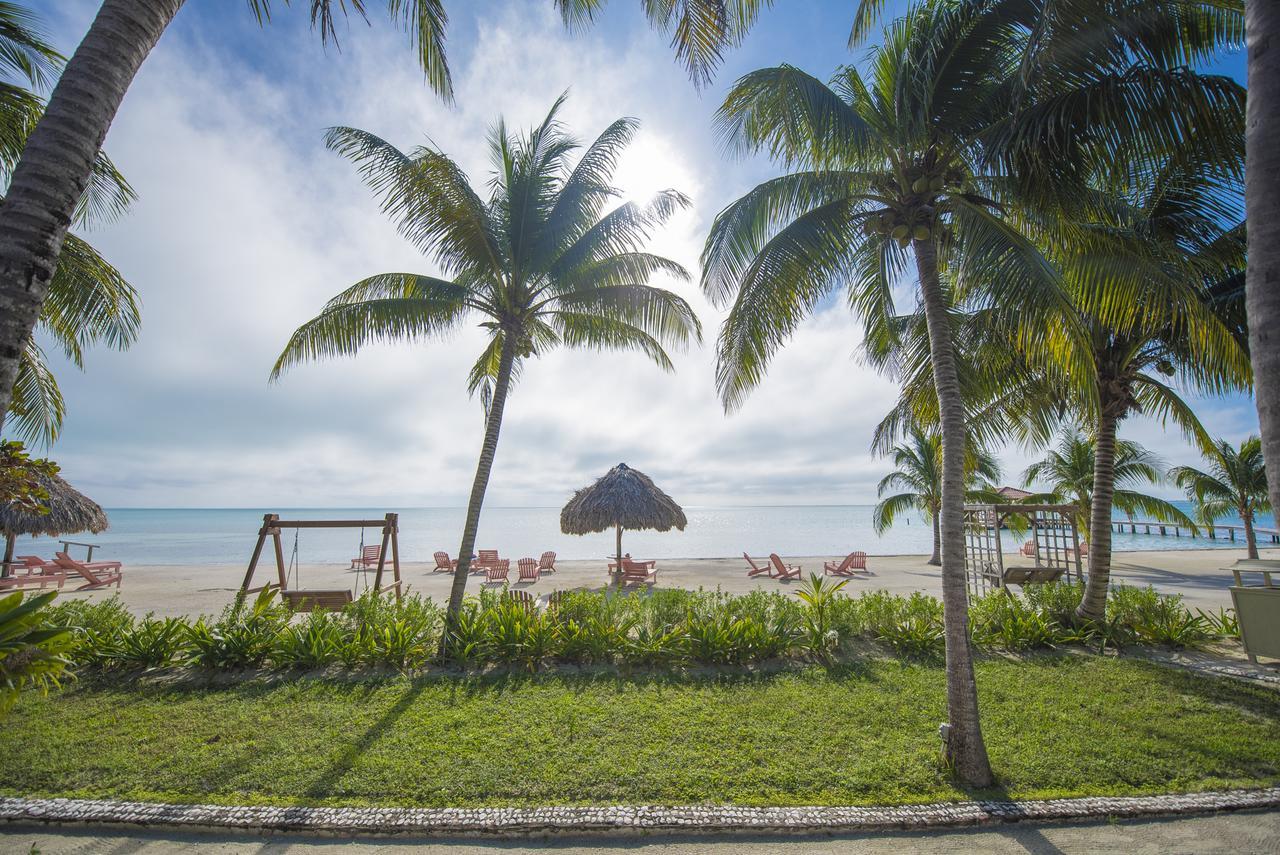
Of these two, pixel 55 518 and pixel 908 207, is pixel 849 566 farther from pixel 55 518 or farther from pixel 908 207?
pixel 55 518

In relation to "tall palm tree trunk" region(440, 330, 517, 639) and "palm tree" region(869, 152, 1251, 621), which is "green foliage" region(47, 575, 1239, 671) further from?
"palm tree" region(869, 152, 1251, 621)

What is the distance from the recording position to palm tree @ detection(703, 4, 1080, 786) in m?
4.48

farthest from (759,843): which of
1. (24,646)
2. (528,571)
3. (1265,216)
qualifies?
(528,571)

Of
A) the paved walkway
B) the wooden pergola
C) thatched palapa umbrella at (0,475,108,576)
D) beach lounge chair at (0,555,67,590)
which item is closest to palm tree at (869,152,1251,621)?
the wooden pergola

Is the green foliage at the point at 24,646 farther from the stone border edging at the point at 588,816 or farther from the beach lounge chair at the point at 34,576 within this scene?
the beach lounge chair at the point at 34,576

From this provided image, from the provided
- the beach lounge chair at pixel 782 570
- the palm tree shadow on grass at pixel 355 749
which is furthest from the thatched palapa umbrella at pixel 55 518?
the beach lounge chair at pixel 782 570

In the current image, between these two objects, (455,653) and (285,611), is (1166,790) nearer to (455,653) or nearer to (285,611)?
(455,653)

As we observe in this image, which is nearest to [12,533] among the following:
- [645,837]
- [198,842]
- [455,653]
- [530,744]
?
[455,653]

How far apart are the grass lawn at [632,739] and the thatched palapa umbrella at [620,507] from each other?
8.22 meters

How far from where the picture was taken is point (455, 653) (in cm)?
661

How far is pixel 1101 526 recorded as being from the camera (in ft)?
25.4

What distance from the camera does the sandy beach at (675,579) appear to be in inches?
480

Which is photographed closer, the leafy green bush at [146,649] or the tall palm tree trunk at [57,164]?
the tall palm tree trunk at [57,164]

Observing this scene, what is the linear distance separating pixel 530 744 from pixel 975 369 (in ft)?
27.9
